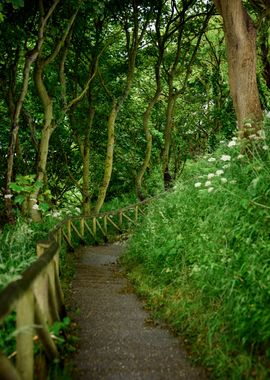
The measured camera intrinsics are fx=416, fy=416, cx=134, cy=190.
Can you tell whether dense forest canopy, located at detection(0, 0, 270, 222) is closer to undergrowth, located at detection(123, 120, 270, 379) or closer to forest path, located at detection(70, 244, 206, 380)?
undergrowth, located at detection(123, 120, 270, 379)

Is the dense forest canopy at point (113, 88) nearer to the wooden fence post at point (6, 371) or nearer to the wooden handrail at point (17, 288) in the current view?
the wooden handrail at point (17, 288)

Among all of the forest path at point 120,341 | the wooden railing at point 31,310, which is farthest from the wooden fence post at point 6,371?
the forest path at point 120,341

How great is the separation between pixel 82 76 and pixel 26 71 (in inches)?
320

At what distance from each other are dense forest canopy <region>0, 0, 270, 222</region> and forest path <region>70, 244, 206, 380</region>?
344 centimetres

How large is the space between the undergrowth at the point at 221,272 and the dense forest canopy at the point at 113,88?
69.3 inches

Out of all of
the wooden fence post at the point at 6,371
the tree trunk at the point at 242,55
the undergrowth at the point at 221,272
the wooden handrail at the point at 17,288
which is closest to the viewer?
the wooden fence post at the point at 6,371

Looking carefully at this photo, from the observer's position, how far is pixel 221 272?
5.48 metres

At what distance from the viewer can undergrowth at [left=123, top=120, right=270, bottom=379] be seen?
4.43 m

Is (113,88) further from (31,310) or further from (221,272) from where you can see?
(31,310)

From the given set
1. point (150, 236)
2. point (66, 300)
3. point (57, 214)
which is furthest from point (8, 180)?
point (66, 300)

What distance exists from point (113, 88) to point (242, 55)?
37.7ft

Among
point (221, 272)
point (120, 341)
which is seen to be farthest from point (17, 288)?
point (221, 272)

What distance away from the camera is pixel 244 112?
8602 mm

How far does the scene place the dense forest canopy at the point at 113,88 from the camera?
10516 millimetres
